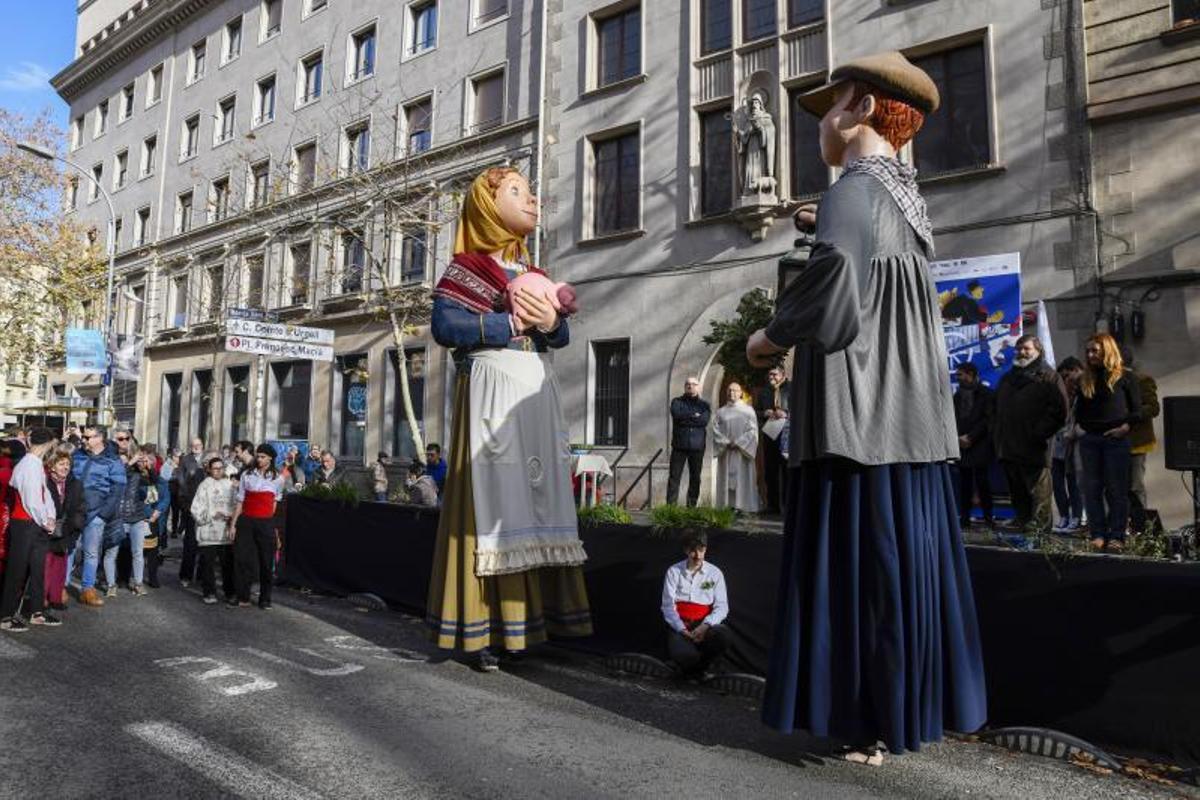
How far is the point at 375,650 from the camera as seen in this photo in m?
5.71

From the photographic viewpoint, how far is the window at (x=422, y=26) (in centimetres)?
2166

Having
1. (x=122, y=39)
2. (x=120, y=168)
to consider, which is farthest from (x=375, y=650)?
(x=122, y=39)

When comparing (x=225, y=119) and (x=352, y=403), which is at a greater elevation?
(x=225, y=119)

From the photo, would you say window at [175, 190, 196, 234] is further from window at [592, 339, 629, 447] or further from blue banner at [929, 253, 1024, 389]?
blue banner at [929, 253, 1024, 389]

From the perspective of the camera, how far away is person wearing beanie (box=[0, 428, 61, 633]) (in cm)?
704

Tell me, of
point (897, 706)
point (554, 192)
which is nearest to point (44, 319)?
point (554, 192)

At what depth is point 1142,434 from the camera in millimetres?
7680

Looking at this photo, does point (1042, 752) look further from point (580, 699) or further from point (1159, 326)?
point (1159, 326)

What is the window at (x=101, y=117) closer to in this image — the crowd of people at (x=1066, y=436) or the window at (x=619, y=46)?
the window at (x=619, y=46)

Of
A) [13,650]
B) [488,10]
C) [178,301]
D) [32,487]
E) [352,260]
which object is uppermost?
[488,10]

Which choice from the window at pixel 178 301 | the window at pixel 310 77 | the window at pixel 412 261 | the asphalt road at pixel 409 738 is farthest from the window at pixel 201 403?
the asphalt road at pixel 409 738

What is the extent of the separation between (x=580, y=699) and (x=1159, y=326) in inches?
397

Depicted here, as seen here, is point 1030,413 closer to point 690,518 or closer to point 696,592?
point 690,518

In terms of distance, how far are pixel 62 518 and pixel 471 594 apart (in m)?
5.39
